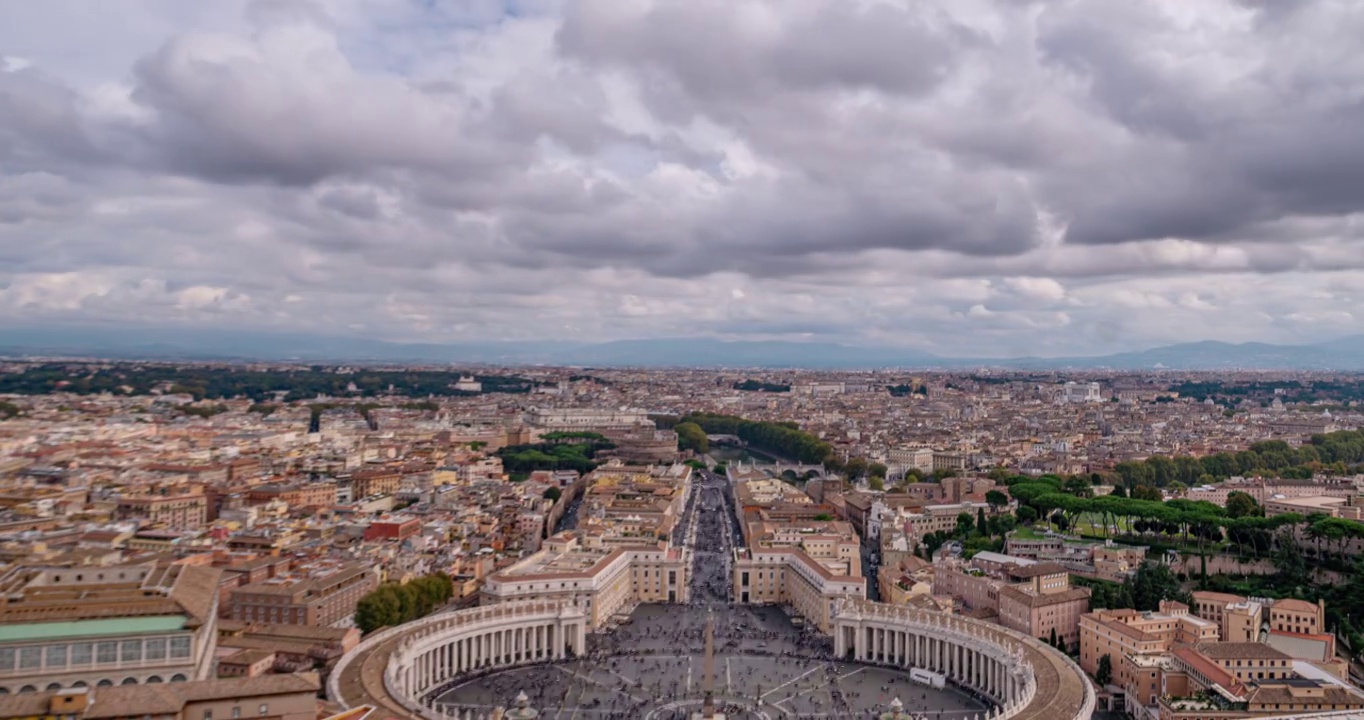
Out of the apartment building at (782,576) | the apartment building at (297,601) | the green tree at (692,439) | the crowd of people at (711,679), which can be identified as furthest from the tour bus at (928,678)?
the green tree at (692,439)

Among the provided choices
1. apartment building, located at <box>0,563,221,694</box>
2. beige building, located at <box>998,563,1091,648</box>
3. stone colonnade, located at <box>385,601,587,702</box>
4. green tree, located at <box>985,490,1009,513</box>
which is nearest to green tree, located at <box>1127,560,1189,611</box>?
beige building, located at <box>998,563,1091,648</box>

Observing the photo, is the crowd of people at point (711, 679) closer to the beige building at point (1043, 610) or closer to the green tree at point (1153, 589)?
the beige building at point (1043, 610)

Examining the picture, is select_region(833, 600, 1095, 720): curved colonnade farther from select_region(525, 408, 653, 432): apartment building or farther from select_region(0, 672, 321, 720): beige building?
select_region(525, 408, 653, 432): apartment building

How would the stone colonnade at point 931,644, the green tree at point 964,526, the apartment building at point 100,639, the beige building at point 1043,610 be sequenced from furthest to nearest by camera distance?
the green tree at point 964,526 < the beige building at point 1043,610 < the stone colonnade at point 931,644 < the apartment building at point 100,639

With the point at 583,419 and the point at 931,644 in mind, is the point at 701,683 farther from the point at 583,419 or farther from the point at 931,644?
the point at 583,419

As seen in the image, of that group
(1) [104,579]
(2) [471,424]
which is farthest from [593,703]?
(2) [471,424]

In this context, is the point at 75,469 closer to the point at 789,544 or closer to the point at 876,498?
the point at 789,544

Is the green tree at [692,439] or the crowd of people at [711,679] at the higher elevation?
the green tree at [692,439]
